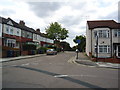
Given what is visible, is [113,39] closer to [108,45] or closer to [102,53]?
[108,45]

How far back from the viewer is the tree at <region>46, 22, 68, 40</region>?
65.6 metres

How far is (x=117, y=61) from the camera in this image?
1770 cm

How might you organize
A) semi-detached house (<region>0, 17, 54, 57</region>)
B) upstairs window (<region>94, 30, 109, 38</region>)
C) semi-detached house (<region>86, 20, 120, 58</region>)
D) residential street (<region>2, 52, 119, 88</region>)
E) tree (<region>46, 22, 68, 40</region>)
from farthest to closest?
tree (<region>46, 22, 68, 40</region>) → upstairs window (<region>94, 30, 109, 38</region>) → semi-detached house (<region>86, 20, 120, 58</region>) → semi-detached house (<region>0, 17, 54, 57</region>) → residential street (<region>2, 52, 119, 88</region>)

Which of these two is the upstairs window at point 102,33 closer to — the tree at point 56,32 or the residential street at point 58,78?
the residential street at point 58,78

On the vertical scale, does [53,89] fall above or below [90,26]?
below

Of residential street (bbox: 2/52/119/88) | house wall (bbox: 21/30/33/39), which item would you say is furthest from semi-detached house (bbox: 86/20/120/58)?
house wall (bbox: 21/30/33/39)

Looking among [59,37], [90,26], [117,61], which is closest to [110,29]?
[90,26]

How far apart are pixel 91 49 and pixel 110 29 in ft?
18.1

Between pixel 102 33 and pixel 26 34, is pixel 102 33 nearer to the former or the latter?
pixel 102 33

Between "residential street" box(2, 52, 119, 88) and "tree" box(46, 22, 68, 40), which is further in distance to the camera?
"tree" box(46, 22, 68, 40)

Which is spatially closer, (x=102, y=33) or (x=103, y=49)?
(x=103, y=49)

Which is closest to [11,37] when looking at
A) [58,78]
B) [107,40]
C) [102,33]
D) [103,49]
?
[102,33]

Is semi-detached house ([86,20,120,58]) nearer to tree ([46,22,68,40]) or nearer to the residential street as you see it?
the residential street

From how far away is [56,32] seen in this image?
216ft
